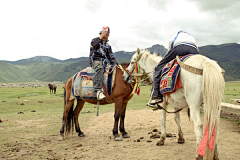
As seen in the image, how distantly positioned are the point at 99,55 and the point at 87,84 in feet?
3.69

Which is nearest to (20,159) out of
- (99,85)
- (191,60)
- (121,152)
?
(121,152)

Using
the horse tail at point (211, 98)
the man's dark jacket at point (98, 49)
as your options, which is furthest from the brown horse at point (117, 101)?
the horse tail at point (211, 98)

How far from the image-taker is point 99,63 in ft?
23.8

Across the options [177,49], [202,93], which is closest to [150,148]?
[202,93]

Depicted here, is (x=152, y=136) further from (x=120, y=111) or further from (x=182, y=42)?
(x=182, y=42)

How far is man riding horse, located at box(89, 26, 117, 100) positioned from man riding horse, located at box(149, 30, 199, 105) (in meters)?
2.38

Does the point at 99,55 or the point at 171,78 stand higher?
the point at 99,55

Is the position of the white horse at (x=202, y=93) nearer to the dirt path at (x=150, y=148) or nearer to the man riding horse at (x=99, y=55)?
the dirt path at (x=150, y=148)

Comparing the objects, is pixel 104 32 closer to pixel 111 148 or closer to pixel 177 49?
pixel 177 49

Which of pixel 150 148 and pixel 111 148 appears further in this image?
pixel 111 148

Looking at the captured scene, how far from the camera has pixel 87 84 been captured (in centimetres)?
755

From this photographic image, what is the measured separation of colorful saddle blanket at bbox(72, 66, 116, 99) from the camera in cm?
726

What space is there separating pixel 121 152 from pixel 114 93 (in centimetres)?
224

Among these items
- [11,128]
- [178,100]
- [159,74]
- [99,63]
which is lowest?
[11,128]
